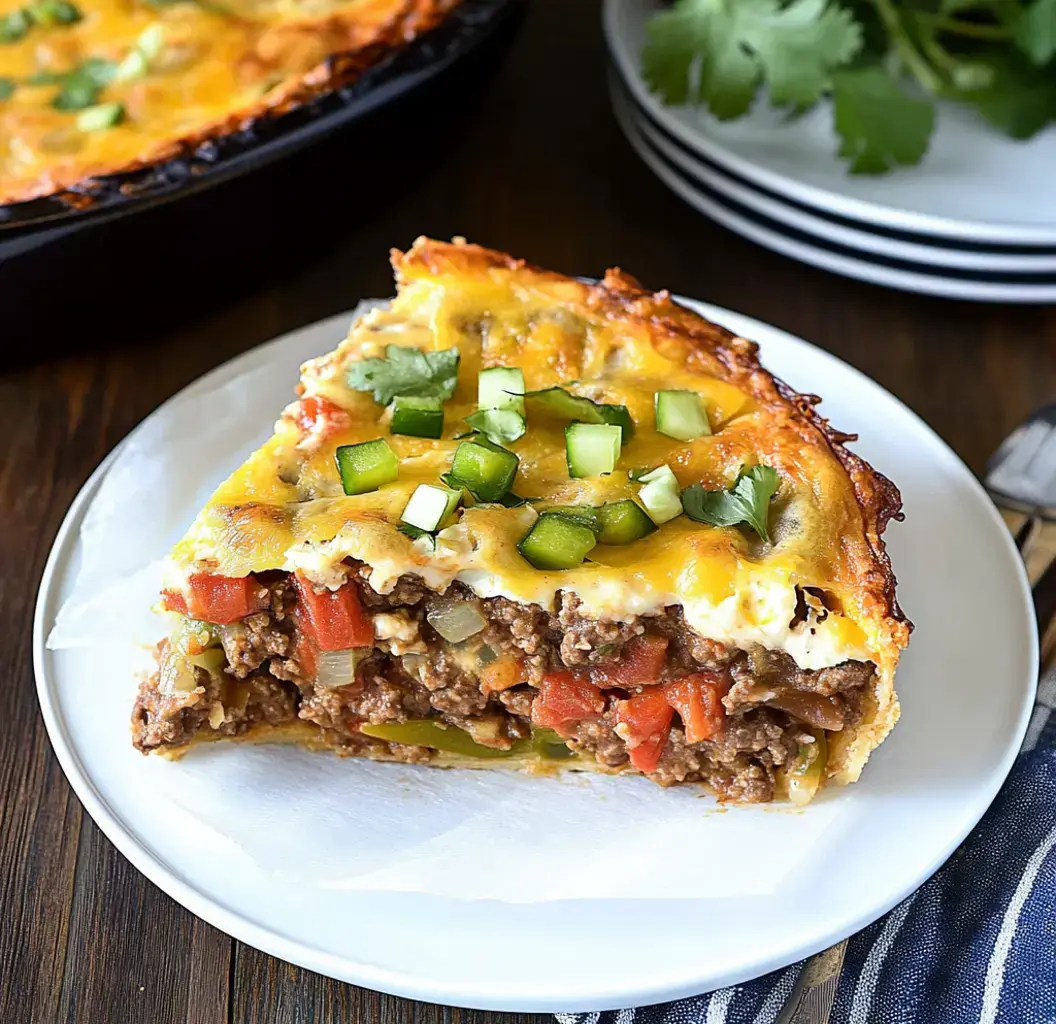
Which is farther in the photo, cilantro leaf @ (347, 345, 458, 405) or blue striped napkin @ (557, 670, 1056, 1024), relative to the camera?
cilantro leaf @ (347, 345, 458, 405)

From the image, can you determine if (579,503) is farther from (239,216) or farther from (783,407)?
(239,216)

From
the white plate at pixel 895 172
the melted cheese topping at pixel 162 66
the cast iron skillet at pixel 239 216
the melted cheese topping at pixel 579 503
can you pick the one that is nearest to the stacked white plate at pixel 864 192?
the white plate at pixel 895 172

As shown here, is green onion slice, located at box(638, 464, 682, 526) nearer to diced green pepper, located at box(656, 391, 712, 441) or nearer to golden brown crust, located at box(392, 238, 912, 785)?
diced green pepper, located at box(656, 391, 712, 441)

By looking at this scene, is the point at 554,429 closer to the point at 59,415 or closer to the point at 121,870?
the point at 121,870

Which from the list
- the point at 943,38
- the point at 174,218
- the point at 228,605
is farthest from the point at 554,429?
the point at 943,38

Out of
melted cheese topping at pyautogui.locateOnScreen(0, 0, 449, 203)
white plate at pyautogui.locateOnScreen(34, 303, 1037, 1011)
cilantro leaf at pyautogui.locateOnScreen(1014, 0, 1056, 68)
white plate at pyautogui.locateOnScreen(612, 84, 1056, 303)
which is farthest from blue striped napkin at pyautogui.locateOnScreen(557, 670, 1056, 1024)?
cilantro leaf at pyautogui.locateOnScreen(1014, 0, 1056, 68)

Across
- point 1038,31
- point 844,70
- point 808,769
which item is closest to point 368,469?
point 808,769

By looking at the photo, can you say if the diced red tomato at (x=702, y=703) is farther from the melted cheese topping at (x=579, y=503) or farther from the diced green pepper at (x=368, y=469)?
the diced green pepper at (x=368, y=469)
